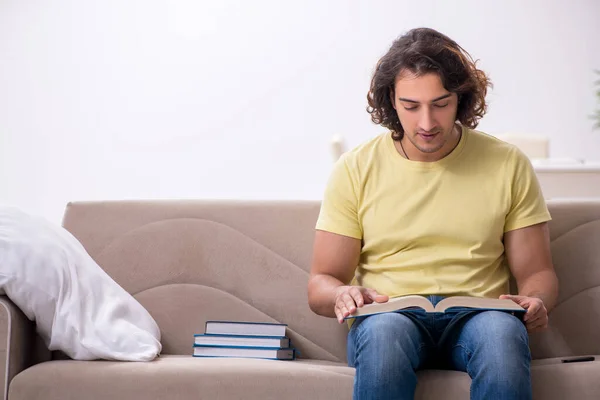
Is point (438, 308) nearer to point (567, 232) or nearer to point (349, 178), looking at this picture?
point (349, 178)

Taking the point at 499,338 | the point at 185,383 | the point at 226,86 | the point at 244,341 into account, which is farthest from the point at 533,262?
the point at 226,86

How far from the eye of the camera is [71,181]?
6.45 m

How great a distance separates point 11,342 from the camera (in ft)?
5.68

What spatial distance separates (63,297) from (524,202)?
3.61ft

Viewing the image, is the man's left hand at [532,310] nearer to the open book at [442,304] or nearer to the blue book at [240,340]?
the open book at [442,304]

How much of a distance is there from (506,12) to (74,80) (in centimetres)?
365

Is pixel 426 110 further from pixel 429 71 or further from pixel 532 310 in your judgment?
pixel 532 310

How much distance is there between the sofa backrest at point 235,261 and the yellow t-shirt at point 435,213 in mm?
267

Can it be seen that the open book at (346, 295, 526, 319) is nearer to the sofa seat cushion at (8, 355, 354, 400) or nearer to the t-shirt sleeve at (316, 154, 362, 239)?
the sofa seat cushion at (8, 355, 354, 400)

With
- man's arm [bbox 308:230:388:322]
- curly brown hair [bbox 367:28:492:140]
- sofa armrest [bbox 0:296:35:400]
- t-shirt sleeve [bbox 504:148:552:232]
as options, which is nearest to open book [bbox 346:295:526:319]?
man's arm [bbox 308:230:388:322]

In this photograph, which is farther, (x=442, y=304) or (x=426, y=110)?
(x=426, y=110)

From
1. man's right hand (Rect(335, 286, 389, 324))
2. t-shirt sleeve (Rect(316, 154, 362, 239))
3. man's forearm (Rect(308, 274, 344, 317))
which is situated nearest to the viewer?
man's right hand (Rect(335, 286, 389, 324))

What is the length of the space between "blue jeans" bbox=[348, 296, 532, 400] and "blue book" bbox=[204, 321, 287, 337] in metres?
0.36

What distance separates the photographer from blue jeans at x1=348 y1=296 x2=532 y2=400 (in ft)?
4.84
